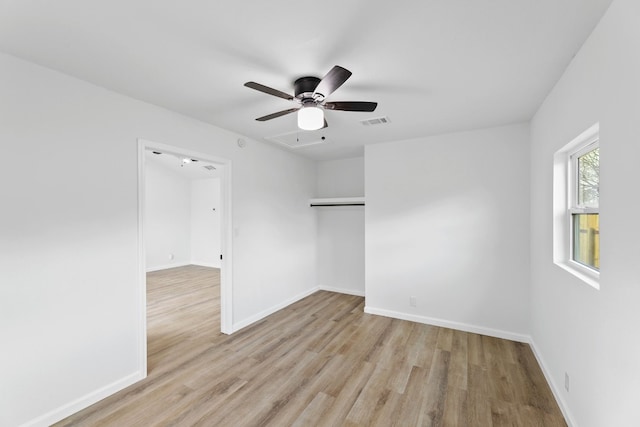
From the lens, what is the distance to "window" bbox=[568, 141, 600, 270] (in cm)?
183

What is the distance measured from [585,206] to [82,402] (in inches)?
160

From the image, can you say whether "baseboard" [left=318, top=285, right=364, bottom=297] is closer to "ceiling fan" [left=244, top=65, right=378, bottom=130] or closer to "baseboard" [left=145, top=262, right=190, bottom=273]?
"ceiling fan" [left=244, top=65, right=378, bottom=130]

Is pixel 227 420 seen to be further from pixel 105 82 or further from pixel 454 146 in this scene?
pixel 454 146

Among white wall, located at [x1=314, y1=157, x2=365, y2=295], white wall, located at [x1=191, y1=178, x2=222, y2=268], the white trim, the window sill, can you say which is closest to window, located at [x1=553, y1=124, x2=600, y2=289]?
the window sill

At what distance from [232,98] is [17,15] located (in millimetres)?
1304

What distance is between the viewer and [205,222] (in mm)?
7910

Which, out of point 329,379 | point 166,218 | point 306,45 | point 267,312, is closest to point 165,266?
point 166,218

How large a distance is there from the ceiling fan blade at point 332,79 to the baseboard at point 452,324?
10.5 ft

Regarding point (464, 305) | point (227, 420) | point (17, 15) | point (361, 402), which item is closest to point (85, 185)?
point (17, 15)

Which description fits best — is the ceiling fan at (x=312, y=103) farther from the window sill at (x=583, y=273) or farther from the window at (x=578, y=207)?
the window sill at (x=583, y=273)

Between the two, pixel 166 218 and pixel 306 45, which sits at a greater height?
pixel 306 45

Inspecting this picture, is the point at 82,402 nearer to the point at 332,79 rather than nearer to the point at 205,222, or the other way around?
the point at 332,79

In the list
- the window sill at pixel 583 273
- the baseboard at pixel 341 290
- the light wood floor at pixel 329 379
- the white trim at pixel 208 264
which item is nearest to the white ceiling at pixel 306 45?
the window sill at pixel 583 273

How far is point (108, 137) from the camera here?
2268 mm
